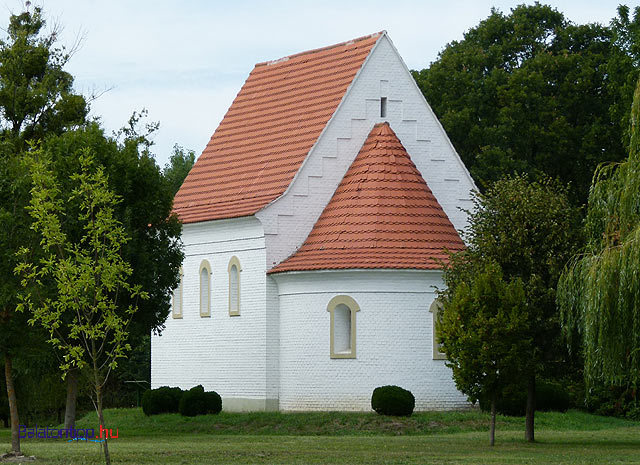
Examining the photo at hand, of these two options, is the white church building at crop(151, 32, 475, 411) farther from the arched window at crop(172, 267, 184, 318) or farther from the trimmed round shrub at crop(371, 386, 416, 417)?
the trimmed round shrub at crop(371, 386, 416, 417)

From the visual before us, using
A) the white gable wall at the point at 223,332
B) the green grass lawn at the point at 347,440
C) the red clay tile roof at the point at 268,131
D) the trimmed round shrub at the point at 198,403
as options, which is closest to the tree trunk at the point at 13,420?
the green grass lawn at the point at 347,440

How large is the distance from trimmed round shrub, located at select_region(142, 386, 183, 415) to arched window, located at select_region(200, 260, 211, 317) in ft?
11.7

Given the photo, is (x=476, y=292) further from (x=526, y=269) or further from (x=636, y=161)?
(x=636, y=161)

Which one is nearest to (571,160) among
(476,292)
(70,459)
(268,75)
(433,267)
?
(268,75)

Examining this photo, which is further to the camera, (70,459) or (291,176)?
(291,176)

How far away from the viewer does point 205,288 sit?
1800 inches

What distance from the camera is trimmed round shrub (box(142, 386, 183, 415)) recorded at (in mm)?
42406

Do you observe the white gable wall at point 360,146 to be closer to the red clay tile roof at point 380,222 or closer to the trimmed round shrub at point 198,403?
the red clay tile roof at point 380,222

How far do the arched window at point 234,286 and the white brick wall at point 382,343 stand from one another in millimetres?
3714

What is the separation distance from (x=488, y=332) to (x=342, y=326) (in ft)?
36.4

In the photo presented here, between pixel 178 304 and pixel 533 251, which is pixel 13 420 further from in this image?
pixel 178 304

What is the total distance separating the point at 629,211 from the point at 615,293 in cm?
189

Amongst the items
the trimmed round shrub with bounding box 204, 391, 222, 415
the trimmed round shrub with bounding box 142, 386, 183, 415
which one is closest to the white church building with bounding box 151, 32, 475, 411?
the trimmed round shrub with bounding box 204, 391, 222, 415

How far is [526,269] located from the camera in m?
31.9
